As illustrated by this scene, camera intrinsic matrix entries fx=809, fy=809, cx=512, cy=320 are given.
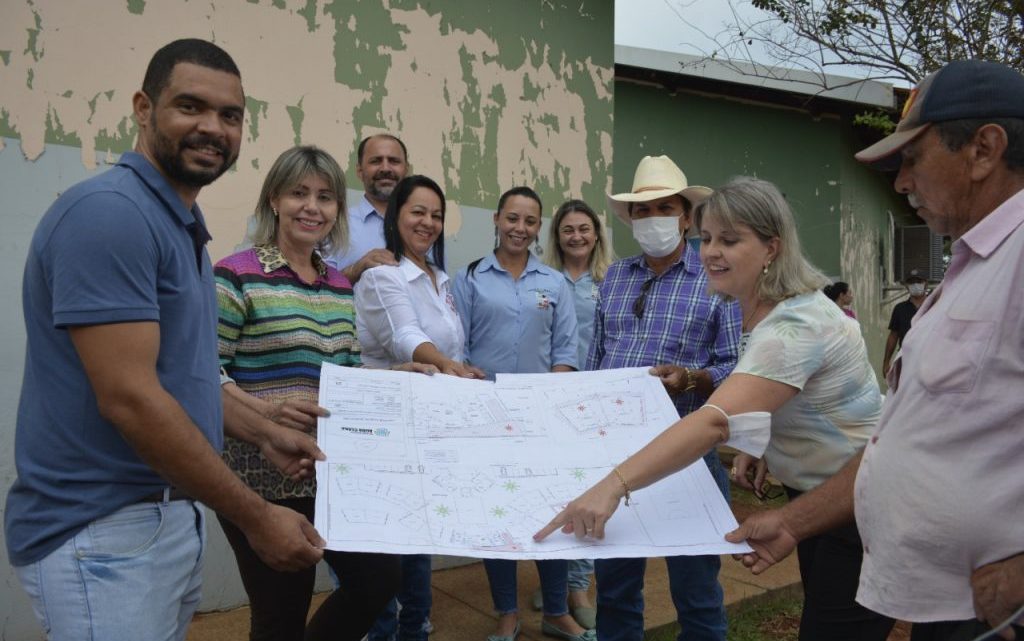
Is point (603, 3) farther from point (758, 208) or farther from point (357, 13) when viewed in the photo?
point (758, 208)

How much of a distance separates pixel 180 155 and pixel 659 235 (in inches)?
92.0

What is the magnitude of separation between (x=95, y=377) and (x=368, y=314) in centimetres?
190

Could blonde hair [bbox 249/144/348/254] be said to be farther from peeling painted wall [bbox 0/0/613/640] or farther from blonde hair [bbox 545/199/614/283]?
blonde hair [bbox 545/199/614/283]

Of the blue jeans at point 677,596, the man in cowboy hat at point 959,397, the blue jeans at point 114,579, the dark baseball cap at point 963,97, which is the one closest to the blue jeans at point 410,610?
the blue jeans at point 677,596

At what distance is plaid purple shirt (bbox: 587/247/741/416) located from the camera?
3.43 metres

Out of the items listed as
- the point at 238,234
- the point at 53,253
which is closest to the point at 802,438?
the point at 53,253

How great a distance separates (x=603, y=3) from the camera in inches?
233

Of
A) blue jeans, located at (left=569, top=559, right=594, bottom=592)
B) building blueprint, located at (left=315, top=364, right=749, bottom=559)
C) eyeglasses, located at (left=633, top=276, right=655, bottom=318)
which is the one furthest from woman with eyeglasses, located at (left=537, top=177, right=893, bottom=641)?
blue jeans, located at (left=569, top=559, right=594, bottom=592)

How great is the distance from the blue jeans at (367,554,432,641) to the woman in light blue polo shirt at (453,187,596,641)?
492 millimetres

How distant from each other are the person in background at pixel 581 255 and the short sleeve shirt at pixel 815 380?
2168 millimetres

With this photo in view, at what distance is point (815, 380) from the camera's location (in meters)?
2.50

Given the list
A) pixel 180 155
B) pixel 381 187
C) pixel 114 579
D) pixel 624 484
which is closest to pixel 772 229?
pixel 624 484

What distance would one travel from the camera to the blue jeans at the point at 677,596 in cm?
306

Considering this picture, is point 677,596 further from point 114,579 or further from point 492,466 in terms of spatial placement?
point 114,579
